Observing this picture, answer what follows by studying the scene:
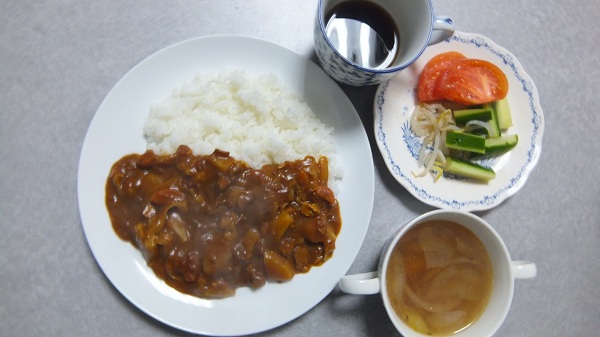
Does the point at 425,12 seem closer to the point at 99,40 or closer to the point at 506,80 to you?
the point at 506,80

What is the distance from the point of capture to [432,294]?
2.00 meters

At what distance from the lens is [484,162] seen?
2.33 meters

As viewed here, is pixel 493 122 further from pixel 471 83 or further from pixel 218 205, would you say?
pixel 218 205

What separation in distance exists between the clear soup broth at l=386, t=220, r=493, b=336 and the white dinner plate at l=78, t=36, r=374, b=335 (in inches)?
9.0

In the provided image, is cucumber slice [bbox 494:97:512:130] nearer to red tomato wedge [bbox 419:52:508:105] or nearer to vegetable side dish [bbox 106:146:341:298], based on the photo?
red tomato wedge [bbox 419:52:508:105]

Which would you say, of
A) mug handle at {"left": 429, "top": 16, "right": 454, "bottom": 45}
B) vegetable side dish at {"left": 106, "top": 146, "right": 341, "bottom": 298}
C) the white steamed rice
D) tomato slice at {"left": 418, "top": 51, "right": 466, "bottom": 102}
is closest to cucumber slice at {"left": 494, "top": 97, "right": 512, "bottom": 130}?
tomato slice at {"left": 418, "top": 51, "right": 466, "bottom": 102}

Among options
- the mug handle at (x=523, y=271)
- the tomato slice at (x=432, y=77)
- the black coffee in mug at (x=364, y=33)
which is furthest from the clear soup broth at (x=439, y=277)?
the black coffee in mug at (x=364, y=33)

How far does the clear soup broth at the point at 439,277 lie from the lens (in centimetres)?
199

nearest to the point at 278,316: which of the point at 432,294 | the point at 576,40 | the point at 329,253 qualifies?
the point at 329,253

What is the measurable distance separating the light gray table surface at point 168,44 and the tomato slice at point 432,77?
252 millimetres

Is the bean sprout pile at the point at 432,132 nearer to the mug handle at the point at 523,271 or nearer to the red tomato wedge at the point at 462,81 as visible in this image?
the red tomato wedge at the point at 462,81

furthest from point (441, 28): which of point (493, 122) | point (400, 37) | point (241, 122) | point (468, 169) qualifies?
point (241, 122)

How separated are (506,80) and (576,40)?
65cm

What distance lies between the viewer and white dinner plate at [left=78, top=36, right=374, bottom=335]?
2.02 metres
